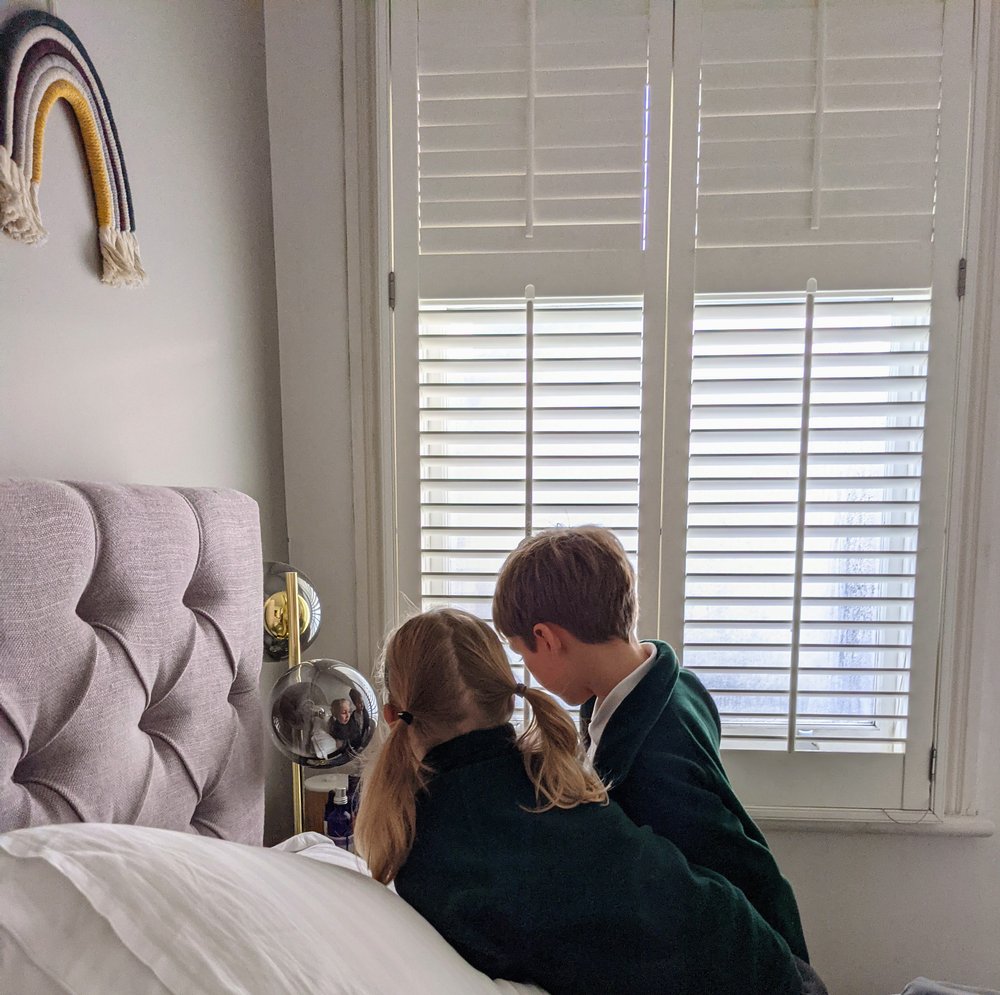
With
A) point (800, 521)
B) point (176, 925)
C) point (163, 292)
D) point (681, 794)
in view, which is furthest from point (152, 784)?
point (800, 521)

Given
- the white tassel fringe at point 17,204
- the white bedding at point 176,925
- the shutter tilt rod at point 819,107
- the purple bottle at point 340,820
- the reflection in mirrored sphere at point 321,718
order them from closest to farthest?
the white bedding at point 176,925, the white tassel fringe at point 17,204, the reflection in mirrored sphere at point 321,718, the purple bottle at point 340,820, the shutter tilt rod at point 819,107

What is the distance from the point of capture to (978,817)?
1.60 m

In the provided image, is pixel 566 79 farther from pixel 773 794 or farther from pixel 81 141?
pixel 773 794

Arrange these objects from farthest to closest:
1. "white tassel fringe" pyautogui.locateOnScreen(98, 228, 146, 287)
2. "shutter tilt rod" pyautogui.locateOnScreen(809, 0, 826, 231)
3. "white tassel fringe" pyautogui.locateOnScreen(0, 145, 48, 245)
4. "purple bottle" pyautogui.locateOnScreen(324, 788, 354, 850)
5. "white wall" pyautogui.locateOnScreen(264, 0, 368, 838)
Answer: "white wall" pyautogui.locateOnScreen(264, 0, 368, 838)
"shutter tilt rod" pyautogui.locateOnScreen(809, 0, 826, 231)
"purple bottle" pyautogui.locateOnScreen(324, 788, 354, 850)
"white tassel fringe" pyautogui.locateOnScreen(98, 228, 146, 287)
"white tassel fringe" pyautogui.locateOnScreen(0, 145, 48, 245)

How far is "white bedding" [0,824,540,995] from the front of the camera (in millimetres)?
496

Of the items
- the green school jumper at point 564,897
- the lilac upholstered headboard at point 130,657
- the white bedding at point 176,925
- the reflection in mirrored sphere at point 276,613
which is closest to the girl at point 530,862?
the green school jumper at point 564,897

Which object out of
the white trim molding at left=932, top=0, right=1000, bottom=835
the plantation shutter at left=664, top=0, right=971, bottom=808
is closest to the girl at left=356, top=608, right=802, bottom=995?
the plantation shutter at left=664, top=0, right=971, bottom=808

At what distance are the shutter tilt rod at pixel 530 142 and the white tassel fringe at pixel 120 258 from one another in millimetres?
788

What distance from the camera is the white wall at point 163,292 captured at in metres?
0.93

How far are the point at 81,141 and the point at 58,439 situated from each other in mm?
394

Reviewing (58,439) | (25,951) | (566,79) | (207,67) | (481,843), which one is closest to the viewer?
(25,951)

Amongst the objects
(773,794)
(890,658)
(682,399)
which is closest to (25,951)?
(682,399)

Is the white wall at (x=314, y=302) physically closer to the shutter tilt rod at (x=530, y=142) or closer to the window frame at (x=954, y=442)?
the window frame at (x=954, y=442)

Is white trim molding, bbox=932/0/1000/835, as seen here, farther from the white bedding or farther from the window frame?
the white bedding
